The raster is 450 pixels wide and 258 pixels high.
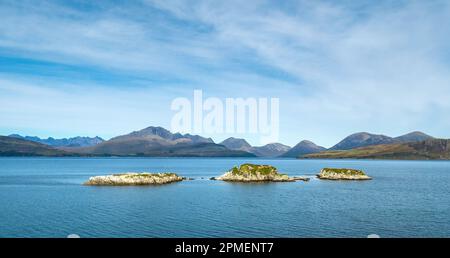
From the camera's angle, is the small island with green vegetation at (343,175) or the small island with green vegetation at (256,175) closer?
the small island with green vegetation at (256,175)

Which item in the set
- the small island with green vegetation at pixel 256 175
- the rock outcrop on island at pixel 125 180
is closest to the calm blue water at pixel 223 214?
the rock outcrop on island at pixel 125 180

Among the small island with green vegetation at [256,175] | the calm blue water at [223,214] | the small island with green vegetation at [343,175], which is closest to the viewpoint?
the calm blue water at [223,214]

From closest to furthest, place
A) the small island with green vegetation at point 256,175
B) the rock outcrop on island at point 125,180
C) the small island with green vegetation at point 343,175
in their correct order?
the rock outcrop on island at point 125,180 → the small island with green vegetation at point 256,175 → the small island with green vegetation at point 343,175

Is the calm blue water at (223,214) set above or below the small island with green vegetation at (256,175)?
below

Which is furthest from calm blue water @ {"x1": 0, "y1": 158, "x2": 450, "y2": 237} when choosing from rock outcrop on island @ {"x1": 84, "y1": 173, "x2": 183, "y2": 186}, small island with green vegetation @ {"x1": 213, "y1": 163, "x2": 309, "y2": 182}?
small island with green vegetation @ {"x1": 213, "y1": 163, "x2": 309, "y2": 182}

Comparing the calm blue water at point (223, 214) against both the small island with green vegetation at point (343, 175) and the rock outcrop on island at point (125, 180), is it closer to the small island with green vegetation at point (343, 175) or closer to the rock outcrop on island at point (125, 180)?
the rock outcrop on island at point (125, 180)

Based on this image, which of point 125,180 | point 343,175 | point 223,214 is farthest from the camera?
point 343,175

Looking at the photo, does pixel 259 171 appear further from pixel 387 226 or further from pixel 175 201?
pixel 387 226

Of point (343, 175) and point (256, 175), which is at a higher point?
point (256, 175)

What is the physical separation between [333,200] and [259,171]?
207ft

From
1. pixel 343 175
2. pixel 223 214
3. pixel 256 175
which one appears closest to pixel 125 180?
pixel 256 175

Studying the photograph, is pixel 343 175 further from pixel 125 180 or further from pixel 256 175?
pixel 125 180

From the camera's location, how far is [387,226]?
6288cm

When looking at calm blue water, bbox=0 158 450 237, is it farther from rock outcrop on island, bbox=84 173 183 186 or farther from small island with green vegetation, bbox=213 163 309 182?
small island with green vegetation, bbox=213 163 309 182
